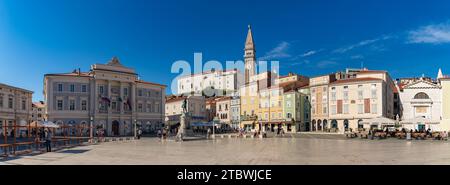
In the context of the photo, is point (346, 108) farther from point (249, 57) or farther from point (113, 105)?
point (249, 57)

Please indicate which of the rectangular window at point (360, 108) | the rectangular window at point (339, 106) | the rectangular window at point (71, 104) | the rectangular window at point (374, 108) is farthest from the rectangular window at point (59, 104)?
the rectangular window at point (374, 108)

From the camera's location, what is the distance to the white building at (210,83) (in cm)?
10981

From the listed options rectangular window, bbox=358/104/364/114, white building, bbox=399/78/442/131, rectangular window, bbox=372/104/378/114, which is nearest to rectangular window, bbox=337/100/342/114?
rectangular window, bbox=358/104/364/114

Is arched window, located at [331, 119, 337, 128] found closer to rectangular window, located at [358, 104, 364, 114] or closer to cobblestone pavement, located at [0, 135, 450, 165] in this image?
rectangular window, located at [358, 104, 364, 114]

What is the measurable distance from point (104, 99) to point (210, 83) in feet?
214

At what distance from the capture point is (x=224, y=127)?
3076 inches

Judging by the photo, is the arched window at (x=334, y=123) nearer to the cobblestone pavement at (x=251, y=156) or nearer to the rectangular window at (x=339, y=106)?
the rectangular window at (x=339, y=106)

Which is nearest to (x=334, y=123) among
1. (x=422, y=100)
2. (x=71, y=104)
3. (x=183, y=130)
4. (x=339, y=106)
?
(x=339, y=106)

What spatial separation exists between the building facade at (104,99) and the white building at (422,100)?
47.6 meters
